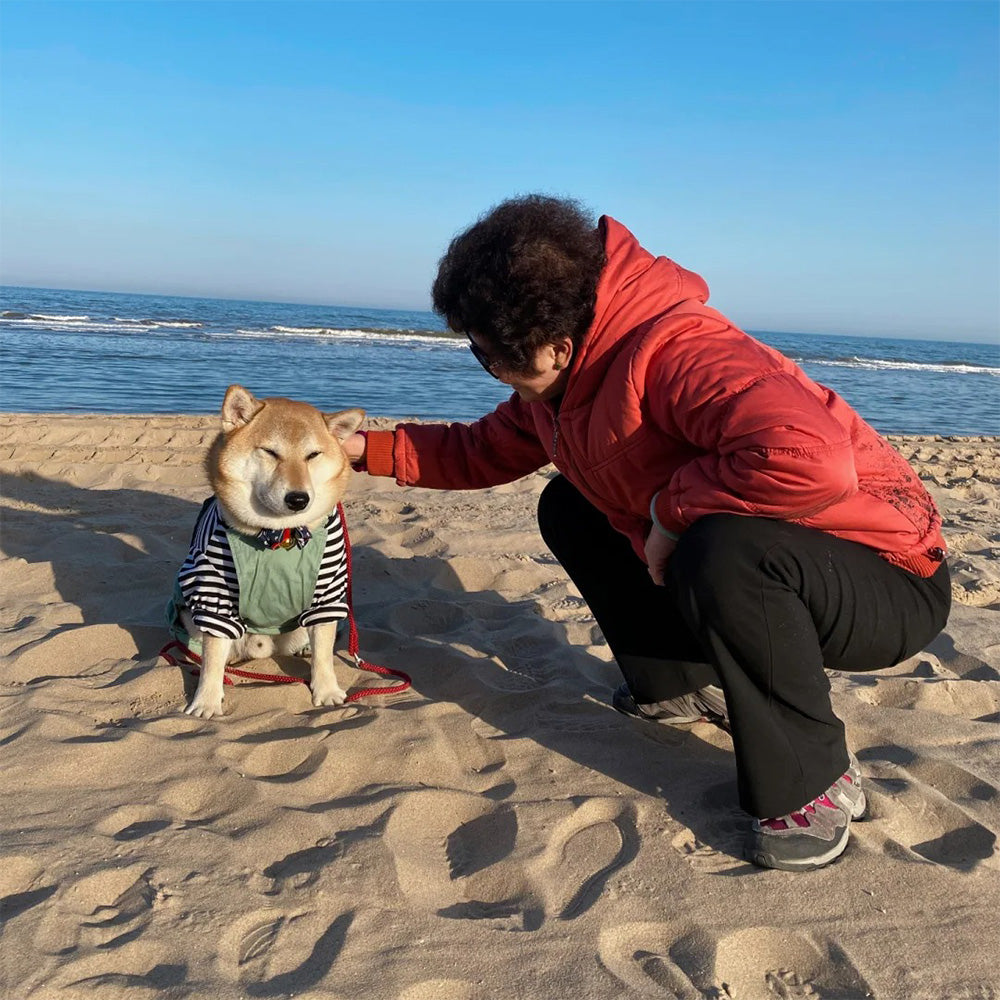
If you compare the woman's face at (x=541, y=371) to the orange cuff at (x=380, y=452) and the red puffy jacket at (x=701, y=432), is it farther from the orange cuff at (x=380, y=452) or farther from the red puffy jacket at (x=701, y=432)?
the orange cuff at (x=380, y=452)

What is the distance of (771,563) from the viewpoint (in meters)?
2.07

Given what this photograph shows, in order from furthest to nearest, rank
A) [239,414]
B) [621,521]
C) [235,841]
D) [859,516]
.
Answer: [239,414] < [621,521] < [859,516] < [235,841]

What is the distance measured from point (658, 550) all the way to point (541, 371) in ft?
1.91

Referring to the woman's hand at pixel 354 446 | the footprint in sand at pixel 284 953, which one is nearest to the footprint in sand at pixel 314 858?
the footprint in sand at pixel 284 953

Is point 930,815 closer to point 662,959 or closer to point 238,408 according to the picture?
point 662,959

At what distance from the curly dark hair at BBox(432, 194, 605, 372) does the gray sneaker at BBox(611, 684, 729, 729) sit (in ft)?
4.10

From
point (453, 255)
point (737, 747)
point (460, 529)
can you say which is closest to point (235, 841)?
point (737, 747)

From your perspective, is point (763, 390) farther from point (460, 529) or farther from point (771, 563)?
point (460, 529)

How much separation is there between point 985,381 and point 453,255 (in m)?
24.6

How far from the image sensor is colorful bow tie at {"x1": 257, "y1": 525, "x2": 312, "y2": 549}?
2.97 meters

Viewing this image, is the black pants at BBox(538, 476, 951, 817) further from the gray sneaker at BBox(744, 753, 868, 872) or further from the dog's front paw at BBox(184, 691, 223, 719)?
the dog's front paw at BBox(184, 691, 223, 719)

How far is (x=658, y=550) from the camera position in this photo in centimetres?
222

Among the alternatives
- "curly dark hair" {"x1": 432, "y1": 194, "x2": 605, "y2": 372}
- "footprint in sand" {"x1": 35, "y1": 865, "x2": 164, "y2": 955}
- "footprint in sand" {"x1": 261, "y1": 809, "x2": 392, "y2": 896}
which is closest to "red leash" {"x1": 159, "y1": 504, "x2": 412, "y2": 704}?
"footprint in sand" {"x1": 261, "y1": 809, "x2": 392, "y2": 896}

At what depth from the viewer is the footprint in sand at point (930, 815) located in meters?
2.10
